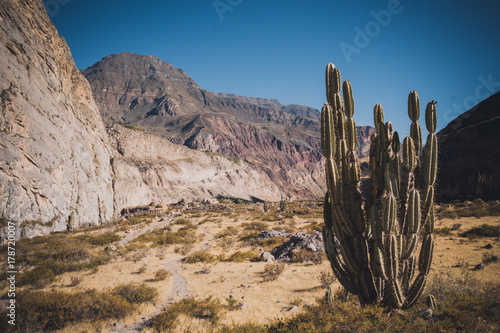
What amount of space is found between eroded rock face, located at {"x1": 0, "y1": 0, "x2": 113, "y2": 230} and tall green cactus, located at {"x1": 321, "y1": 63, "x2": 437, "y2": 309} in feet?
72.5

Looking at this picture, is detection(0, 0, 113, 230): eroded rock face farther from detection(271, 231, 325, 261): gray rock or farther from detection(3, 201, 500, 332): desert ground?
detection(271, 231, 325, 261): gray rock

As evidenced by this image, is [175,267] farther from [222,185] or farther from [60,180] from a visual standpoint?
[222,185]

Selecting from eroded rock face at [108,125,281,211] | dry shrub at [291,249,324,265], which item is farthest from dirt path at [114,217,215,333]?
eroded rock face at [108,125,281,211]

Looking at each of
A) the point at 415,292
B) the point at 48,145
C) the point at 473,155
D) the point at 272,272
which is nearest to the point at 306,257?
the point at 272,272

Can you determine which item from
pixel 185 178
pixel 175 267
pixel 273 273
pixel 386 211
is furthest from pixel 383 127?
pixel 185 178

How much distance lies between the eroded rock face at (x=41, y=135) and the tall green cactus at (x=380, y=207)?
22.1m

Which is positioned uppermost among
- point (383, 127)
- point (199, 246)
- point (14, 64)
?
point (14, 64)

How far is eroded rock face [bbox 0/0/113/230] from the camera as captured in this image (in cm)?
1777

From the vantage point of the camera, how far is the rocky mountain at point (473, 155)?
1144 inches

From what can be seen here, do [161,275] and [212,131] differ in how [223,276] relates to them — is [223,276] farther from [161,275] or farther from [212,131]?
[212,131]

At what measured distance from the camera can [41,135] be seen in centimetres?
2167

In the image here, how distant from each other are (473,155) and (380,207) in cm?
4088

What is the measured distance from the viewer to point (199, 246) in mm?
15430

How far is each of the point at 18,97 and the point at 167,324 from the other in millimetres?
25840
